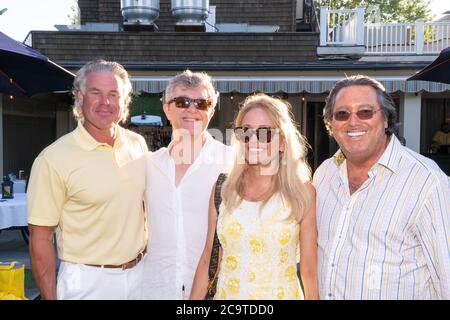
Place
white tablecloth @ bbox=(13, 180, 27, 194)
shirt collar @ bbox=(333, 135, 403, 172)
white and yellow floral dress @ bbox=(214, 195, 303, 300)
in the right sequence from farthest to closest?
white tablecloth @ bbox=(13, 180, 27, 194)
white and yellow floral dress @ bbox=(214, 195, 303, 300)
shirt collar @ bbox=(333, 135, 403, 172)

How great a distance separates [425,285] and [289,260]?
614 mm

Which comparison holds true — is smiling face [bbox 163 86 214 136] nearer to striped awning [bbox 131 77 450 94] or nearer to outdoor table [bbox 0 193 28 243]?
outdoor table [bbox 0 193 28 243]

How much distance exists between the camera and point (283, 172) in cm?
238

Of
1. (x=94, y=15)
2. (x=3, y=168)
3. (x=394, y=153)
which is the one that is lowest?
(x=3, y=168)

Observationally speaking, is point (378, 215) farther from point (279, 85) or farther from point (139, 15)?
point (139, 15)

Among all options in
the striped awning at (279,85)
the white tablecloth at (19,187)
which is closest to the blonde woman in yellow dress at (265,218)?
the white tablecloth at (19,187)

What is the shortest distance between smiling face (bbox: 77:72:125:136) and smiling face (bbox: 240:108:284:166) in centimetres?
76

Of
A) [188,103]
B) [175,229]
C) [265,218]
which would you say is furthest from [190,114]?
[265,218]

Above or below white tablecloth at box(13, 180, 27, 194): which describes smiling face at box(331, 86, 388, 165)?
above

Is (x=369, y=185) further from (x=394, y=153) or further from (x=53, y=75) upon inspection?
(x=53, y=75)

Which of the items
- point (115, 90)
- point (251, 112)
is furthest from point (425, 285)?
point (115, 90)

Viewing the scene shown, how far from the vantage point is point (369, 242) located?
2.07 meters

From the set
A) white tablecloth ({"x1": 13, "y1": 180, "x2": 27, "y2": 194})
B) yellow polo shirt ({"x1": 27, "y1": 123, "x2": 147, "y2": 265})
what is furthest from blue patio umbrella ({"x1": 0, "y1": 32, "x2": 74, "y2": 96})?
white tablecloth ({"x1": 13, "y1": 180, "x2": 27, "y2": 194})

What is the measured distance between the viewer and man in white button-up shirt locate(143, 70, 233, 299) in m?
2.59
